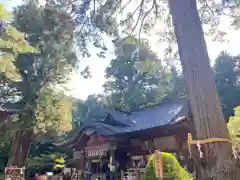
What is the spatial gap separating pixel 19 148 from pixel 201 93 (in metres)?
15.3

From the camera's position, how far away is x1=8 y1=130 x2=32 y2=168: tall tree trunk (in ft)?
57.4

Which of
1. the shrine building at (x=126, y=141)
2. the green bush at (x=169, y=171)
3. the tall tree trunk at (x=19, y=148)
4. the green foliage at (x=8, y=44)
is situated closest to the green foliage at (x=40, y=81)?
the tall tree trunk at (x=19, y=148)

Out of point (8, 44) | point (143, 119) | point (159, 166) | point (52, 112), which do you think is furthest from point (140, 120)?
point (159, 166)

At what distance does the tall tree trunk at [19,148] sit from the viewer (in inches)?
688

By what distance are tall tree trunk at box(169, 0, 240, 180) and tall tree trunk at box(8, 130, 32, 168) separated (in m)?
14.4

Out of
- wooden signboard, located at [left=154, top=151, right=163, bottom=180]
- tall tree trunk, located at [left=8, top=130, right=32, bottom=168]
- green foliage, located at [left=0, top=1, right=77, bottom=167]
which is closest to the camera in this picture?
wooden signboard, located at [left=154, top=151, right=163, bottom=180]

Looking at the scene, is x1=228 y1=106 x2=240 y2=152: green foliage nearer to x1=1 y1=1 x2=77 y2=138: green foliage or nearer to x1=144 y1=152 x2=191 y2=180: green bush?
x1=144 y1=152 x2=191 y2=180: green bush

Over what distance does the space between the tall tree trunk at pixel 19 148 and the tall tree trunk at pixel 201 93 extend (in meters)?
14.4

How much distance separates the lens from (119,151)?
14.0 meters

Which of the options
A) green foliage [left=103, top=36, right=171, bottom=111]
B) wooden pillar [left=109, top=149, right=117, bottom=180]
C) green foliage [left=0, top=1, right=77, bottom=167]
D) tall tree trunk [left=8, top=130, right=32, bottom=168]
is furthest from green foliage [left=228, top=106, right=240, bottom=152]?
green foliage [left=103, top=36, right=171, bottom=111]

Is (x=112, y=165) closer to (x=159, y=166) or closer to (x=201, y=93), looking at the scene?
(x=159, y=166)

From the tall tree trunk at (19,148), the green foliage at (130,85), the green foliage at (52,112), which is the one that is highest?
the green foliage at (130,85)

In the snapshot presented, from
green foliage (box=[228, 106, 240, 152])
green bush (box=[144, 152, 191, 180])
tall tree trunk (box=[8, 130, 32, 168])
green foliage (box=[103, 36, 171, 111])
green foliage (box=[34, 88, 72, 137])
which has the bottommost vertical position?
green bush (box=[144, 152, 191, 180])

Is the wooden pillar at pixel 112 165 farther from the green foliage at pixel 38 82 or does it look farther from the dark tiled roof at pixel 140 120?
the green foliage at pixel 38 82
